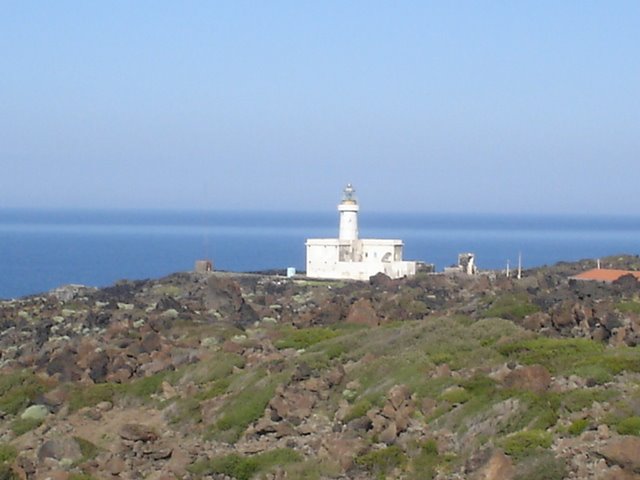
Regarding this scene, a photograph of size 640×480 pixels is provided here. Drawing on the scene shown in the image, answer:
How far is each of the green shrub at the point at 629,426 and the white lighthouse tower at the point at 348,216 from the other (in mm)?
43843

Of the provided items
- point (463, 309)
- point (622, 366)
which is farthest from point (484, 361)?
point (463, 309)

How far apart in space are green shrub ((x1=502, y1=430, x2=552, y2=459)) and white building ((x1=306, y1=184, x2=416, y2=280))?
40.2 meters

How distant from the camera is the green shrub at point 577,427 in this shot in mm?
18234

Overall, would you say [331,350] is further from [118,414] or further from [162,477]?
[162,477]

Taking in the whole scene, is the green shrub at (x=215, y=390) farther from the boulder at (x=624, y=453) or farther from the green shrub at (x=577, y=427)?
the boulder at (x=624, y=453)

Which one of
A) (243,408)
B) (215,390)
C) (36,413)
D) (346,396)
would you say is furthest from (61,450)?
(346,396)

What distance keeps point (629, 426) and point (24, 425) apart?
1295 centimetres

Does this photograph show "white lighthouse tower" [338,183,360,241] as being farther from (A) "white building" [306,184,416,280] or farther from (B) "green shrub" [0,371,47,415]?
(B) "green shrub" [0,371,47,415]

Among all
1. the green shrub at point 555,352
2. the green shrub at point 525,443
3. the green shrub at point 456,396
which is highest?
the green shrub at point 555,352

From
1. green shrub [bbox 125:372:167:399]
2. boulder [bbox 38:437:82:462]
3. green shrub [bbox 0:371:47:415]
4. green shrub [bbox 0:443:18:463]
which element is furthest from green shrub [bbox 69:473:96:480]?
green shrub [bbox 0:371:47:415]

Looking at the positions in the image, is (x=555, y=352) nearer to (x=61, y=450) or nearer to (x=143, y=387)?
(x=143, y=387)

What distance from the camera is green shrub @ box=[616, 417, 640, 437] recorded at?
17.8 m

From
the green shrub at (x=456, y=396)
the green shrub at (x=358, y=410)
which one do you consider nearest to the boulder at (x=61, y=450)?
the green shrub at (x=358, y=410)

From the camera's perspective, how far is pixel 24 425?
80.4 ft
